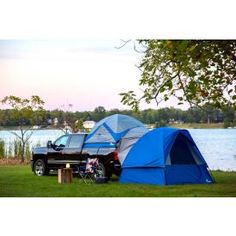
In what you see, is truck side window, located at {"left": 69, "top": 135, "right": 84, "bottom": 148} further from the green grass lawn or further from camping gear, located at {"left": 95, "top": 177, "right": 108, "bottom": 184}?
camping gear, located at {"left": 95, "top": 177, "right": 108, "bottom": 184}

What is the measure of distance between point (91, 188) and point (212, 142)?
5.95 ft

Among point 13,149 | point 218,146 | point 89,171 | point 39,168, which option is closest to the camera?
point 218,146

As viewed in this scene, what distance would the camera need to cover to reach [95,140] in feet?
36.7

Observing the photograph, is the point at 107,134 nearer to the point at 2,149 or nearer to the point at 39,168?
the point at 39,168

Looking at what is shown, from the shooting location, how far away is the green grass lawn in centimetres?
992

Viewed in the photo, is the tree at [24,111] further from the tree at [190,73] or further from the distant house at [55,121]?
the tree at [190,73]

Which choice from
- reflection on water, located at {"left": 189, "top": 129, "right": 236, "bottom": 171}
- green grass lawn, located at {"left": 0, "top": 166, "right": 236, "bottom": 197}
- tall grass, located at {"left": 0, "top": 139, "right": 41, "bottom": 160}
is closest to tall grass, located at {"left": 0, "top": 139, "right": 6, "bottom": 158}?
tall grass, located at {"left": 0, "top": 139, "right": 41, "bottom": 160}

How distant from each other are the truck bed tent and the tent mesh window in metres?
0.63

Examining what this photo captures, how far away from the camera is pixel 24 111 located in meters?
10.3

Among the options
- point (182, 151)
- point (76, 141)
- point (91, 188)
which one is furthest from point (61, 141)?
point (182, 151)

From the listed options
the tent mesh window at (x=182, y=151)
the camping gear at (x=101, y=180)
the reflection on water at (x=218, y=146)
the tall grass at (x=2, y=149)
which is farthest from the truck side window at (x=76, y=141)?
the reflection on water at (x=218, y=146)

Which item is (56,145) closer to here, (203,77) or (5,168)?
(5,168)

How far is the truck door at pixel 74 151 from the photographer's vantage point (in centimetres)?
1102
